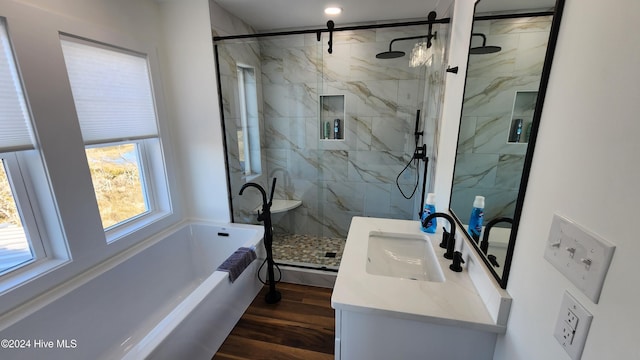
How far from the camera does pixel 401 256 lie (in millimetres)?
1527

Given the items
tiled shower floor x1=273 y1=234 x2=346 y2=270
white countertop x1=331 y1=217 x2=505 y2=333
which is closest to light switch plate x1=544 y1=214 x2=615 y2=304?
white countertop x1=331 y1=217 x2=505 y2=333

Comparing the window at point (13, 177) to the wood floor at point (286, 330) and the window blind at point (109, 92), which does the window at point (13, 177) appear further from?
the wood floor at point (286, 330)

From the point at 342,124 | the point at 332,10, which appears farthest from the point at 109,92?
the point at 342,124

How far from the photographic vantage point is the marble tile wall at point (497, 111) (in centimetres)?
81

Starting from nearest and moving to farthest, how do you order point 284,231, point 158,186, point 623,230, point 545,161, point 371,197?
point 623,230 → point 545,161 → point 158,186 → point 371,197 → point 284,231

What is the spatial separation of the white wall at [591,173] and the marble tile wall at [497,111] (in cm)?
11

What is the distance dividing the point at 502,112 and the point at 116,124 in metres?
2.37

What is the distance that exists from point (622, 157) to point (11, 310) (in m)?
2.42

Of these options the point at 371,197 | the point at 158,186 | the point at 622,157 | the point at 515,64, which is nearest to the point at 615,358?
the point at 622,157

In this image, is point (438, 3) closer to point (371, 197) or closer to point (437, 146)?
point (437, 146)

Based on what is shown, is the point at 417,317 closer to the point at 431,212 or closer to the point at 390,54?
the point at 431,212

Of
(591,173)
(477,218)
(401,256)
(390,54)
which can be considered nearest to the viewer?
(591,173)

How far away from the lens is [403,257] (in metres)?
1.52

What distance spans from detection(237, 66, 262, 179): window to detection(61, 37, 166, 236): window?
843 millimetres
